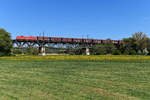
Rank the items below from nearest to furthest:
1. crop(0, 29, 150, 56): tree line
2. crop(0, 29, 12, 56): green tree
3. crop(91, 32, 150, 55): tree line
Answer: crop(0, 29, 12, 56): green tree < crop(0, 29, 150, 56): tree line < crop(91, 32, 150, 55): tree line

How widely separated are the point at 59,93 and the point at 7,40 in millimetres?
50680

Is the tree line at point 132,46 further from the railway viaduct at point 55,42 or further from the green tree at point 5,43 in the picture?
the green tree at point 5,43

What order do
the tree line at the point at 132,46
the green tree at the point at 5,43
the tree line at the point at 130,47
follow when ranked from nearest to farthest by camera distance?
the green tree at the point at 5,43, the tree line at the point at 130,47, the tree line at the point at 132,46

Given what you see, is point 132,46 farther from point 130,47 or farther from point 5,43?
point 5,43

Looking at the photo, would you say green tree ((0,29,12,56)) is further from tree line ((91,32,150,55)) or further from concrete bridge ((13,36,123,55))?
tree line ((91,32,150,55))

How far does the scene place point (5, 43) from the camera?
50344 mm

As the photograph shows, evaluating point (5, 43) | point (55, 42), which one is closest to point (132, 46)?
point (55, 42)

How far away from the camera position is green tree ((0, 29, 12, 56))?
4975cm

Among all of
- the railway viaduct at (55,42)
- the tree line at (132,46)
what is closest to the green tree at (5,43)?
the railway viaduct at (55,42)

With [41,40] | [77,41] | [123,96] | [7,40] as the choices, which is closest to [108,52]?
[77,41]

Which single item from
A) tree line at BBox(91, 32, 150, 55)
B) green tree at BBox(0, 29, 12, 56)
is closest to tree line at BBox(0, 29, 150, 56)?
tree line at BBox(91, 32, 150, 55)

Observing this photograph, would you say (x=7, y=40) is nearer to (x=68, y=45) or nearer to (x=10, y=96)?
(x=68, y=45)

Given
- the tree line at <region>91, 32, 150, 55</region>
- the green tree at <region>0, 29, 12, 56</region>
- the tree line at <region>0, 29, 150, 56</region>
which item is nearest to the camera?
the green tree at <region>0, 29, 12, 56</region>

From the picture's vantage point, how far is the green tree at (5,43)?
49.8 metres
